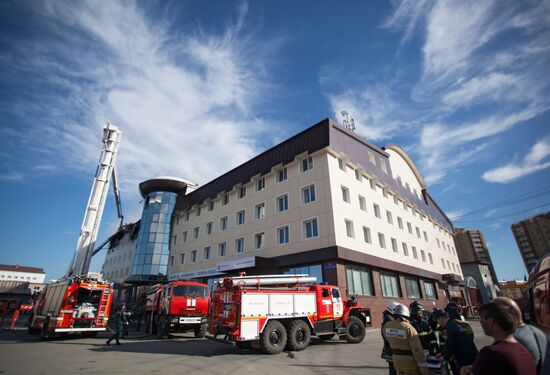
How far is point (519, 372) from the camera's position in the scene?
246 centimetres

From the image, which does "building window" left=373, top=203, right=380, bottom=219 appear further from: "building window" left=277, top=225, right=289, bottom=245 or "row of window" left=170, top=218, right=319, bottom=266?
"building window" left=277, top=225, right=289, bottom=245

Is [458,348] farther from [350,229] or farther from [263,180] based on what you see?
[263,180]

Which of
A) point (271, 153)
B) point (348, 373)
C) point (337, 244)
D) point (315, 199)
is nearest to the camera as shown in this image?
point (348, 373)

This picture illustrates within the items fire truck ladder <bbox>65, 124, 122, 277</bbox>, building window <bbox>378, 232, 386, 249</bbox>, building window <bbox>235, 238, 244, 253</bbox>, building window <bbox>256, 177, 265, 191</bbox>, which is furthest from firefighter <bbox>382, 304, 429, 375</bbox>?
fire truck ladder <bbox>65, 124, 122, 277</bbox>

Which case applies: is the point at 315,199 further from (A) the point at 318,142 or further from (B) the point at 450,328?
(B) the point at 450,328

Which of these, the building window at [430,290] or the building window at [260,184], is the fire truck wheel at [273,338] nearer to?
the building window at [260,184]

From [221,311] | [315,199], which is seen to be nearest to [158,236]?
[315,199]

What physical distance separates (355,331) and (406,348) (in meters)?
9.78

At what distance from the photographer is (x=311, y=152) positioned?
23.4 meters

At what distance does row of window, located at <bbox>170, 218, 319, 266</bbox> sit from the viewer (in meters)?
21.5

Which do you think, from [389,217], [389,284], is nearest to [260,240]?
[389,284]

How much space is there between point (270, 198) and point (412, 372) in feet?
69.8

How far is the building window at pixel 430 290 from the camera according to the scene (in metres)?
29.9

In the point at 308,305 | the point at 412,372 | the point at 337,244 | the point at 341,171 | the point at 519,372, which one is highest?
the point at 341,171
